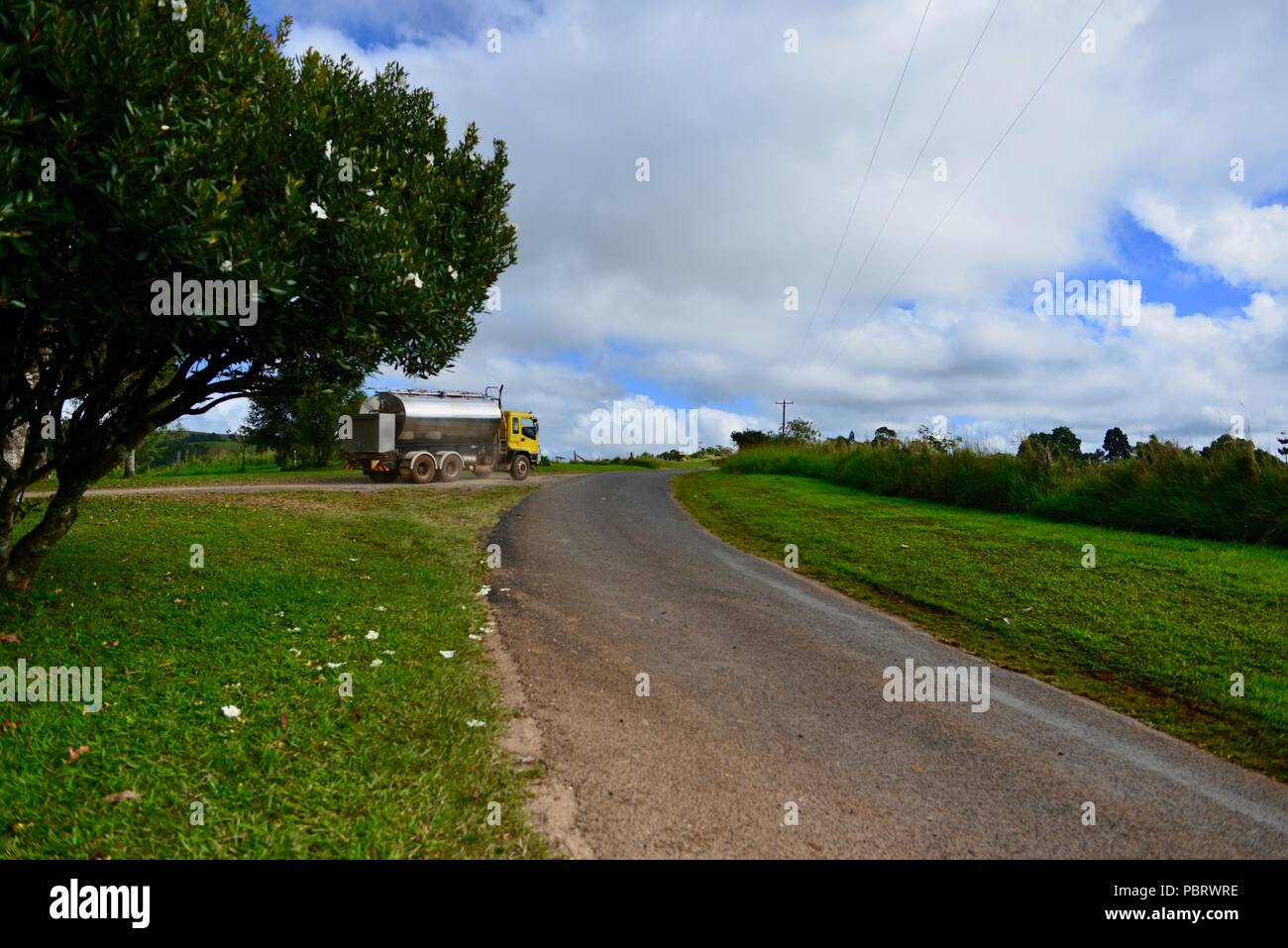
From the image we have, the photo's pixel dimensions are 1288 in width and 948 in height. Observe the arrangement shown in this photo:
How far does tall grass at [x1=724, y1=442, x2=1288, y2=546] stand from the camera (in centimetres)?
1423

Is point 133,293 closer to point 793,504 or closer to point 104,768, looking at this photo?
point 104,768

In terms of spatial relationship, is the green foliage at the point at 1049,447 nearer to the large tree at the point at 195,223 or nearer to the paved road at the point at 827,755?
the paved road at the point at 827,755

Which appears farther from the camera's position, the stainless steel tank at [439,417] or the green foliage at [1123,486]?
the stainless steel tank at [439,417]


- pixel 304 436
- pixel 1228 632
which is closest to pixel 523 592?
pixel 1228 632

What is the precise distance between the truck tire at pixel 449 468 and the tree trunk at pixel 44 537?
2057 centimetres

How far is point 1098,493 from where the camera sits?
1711cm

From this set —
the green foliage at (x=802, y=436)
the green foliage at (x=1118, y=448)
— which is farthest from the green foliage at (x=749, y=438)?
the green foliage at (x=1118, y=448)

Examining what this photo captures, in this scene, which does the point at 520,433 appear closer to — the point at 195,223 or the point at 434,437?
the point at 434,437

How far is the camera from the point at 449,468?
2953cm

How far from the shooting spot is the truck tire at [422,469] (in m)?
27.7

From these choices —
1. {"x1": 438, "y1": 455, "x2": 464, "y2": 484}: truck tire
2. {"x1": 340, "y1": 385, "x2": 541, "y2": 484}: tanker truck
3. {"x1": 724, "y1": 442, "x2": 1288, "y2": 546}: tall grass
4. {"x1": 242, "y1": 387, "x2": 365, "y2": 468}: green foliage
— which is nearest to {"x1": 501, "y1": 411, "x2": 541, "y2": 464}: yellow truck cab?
{"x1": 340, "y1": 385, "x2": 541, "y2": 484}: tanker truck

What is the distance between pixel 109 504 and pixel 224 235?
1497cm

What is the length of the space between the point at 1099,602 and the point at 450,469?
2530cm

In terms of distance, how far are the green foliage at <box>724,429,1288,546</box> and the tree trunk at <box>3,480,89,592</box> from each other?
20448 mm
